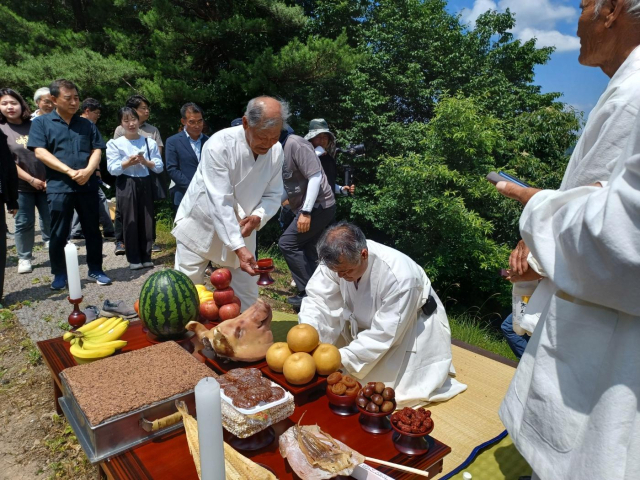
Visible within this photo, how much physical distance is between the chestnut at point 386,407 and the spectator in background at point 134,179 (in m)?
4.84

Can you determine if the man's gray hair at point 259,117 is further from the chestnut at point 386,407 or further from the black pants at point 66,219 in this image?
the black pants at point 66,219

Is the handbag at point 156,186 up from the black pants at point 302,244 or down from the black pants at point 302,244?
up

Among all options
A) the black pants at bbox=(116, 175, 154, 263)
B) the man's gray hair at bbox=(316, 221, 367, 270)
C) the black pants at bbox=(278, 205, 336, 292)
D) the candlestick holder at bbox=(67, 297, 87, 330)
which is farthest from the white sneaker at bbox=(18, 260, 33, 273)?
the man's gray hair at bbox=(316, 221, 367, 270)

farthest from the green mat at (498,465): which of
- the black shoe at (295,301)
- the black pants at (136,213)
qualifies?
the black pants at (136,213)

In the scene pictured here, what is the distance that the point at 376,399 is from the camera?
1.68 meters

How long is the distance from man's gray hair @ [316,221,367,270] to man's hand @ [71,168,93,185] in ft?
11.1

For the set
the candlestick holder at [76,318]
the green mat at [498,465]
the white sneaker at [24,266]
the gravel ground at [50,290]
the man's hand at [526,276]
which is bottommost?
the gravel ground at [50,290]

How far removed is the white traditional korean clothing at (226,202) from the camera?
3.16m

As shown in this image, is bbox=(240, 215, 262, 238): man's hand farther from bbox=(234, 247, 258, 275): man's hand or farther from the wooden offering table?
the wooden offering table

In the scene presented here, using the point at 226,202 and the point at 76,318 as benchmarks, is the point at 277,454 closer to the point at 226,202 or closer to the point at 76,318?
the point at 76,318

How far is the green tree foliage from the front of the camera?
7.40 m

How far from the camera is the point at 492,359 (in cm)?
357

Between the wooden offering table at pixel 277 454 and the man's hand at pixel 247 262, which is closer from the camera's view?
the wooden offering table at pixel 277 454

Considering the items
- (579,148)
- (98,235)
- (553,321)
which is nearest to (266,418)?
(553,321)
